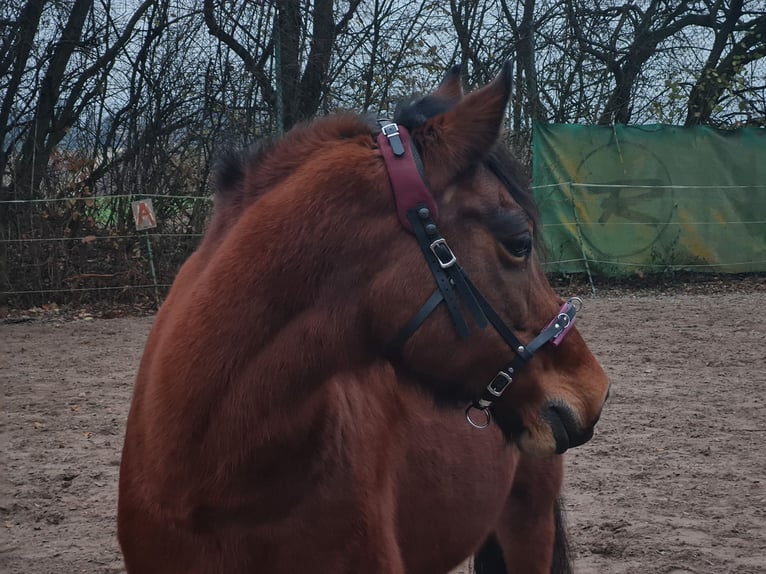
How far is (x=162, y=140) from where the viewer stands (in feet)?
42.8

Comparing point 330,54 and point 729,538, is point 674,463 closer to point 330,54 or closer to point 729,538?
point 729,538

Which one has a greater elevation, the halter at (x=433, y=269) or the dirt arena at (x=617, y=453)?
the halter at (x=433, y=269)

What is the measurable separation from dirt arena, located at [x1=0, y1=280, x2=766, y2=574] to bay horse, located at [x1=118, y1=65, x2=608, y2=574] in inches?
84.5

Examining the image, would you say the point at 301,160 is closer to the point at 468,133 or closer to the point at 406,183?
the point at 406,183

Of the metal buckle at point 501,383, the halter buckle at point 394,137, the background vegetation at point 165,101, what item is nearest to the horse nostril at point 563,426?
the metal buckle at point 501,383

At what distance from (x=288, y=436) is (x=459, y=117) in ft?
2.71

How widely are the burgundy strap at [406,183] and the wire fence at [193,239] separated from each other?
992 centimetres

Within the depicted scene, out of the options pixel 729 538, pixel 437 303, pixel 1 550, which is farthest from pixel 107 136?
pixel 437 303

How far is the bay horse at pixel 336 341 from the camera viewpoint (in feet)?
6.03

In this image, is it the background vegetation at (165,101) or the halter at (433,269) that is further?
the background vegetation at (165,101)

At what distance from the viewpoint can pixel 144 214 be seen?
39.1 feet

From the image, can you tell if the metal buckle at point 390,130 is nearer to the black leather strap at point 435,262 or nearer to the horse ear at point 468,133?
the horse ear at point 468,133

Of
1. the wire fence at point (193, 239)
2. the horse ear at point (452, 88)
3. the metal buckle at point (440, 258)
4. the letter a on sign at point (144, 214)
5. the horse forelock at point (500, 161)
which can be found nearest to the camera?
the metal buckle at point (440, 258)

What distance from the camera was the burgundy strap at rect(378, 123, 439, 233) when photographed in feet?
6.06
